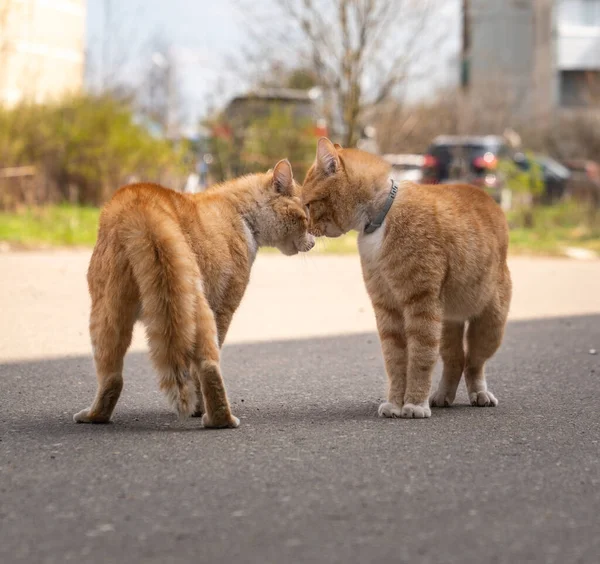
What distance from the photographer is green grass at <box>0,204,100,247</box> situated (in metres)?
14.3

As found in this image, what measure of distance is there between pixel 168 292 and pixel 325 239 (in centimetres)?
928

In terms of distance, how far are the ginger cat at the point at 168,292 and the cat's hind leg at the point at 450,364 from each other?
1201 millimetres

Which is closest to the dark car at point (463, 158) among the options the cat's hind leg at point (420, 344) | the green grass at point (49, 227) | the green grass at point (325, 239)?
the green grass at point (325, 239)

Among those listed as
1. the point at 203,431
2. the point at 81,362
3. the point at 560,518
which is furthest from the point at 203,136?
the point at 560,518

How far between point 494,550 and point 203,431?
1.86 meters

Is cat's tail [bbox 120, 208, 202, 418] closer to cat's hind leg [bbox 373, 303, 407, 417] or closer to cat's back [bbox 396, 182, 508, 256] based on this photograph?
cat's hind leg [bbox 373, 303, 407, 417]

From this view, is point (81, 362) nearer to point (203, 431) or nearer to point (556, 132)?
point (203, 431)

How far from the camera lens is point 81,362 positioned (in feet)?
21.6

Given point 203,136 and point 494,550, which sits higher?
point 203,136

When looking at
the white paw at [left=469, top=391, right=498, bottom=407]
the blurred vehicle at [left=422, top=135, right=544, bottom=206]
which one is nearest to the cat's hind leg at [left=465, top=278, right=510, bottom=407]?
the white paw at [left=469, top=391, right=498, bottom=407]

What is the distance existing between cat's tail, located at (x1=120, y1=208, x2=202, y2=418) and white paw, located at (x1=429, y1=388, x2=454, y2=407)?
156 cm

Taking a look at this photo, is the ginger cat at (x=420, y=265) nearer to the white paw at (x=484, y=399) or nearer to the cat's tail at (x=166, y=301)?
the white paw at (x=484, y=399)

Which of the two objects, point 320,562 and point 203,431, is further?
point 203,431

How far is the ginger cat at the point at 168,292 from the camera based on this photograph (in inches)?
173
